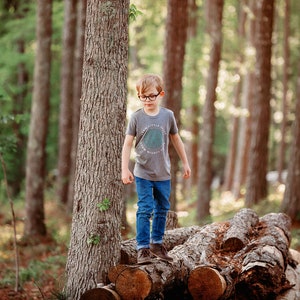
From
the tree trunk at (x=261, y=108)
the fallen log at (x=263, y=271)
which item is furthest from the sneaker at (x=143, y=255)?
the tree trunk at (x=261, y=108)

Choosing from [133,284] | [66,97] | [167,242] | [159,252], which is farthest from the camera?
[66,97]

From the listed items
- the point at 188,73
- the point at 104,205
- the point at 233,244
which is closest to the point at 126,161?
the point at 104,205

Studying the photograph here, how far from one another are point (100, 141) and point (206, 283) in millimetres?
2105

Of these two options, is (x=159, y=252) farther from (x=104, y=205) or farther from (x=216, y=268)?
(x=104, y=205)

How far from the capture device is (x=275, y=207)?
54.6 ft

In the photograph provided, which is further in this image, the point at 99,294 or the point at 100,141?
the point at 100,141

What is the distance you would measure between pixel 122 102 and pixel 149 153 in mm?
701

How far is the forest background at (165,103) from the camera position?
13.9 m

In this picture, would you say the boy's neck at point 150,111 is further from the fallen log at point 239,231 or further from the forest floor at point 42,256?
the fallen log at point 239,231

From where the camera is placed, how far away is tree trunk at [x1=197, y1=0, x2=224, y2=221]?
18.5m

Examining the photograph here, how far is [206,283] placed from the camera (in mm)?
6832

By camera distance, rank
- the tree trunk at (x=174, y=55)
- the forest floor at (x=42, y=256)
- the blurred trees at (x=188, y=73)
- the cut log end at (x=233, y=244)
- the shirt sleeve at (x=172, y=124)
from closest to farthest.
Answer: the shirt sleeve at (x=172, y=124) < the cut log end at (x=233, y=244) < the forest floor at (x=42, y=256) < the tree trunk at (x=174, y=55) < the blurred trees at (x=188, y=73)

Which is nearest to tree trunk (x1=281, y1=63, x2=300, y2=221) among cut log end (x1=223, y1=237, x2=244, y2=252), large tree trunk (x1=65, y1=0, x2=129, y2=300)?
cut log end (x1=223, y1=237, x2=244, y2=252)

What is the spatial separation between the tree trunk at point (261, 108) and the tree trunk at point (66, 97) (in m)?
6.55
